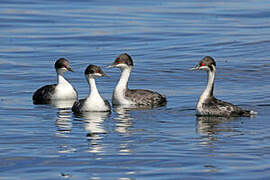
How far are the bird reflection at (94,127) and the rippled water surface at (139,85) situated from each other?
0.02 meters

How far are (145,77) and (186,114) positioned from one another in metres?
6.18

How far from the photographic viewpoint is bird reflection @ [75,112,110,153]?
48.0ft

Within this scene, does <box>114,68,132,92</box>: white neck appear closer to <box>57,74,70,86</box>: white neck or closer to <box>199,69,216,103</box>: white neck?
<box>57,74,70,86</box>: white neck

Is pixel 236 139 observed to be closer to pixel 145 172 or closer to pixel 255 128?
pixel 255 128

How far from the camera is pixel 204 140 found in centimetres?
1520

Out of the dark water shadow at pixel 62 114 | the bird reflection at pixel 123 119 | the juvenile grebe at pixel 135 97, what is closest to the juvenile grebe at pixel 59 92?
the dark water shadow at pixel 62 114

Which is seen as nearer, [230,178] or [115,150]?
[230,178]

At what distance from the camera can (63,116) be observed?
18547 mm

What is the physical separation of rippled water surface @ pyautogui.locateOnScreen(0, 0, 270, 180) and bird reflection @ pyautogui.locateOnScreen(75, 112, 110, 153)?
21 millimetres

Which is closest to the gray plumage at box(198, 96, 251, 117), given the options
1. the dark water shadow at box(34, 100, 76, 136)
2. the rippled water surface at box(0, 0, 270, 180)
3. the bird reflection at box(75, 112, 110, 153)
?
the rippled water surface at box(0, 0, 270, 180)

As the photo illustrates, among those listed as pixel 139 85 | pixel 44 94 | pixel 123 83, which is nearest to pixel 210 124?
pixel 123 83

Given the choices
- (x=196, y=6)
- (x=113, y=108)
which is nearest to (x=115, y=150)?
(x=113, y=108)

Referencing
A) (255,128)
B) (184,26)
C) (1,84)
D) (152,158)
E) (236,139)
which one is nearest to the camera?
(152,158)

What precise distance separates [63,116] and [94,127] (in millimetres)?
1946
